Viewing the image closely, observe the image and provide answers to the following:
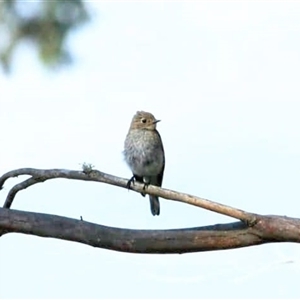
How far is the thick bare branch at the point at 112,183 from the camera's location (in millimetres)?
2803

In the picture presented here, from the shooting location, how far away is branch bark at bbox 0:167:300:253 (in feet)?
9.20

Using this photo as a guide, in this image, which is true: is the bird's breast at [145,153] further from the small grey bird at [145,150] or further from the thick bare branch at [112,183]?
the thick bare branch at [112,183]

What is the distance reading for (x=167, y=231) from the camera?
2875 mm

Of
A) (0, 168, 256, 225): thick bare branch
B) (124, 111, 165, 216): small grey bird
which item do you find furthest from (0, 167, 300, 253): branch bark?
(124, 111, 165, 216): small grey bird

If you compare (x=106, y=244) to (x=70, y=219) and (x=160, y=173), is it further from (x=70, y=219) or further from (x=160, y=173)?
(x=160, y=173)

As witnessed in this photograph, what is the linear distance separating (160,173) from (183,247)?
1409 millimetres

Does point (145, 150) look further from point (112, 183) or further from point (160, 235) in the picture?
point (160, 235)

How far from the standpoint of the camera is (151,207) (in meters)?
3.76

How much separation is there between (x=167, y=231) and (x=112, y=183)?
0.29 m

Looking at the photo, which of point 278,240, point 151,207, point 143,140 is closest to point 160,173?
point 143,140

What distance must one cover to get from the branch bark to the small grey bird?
1.22 m

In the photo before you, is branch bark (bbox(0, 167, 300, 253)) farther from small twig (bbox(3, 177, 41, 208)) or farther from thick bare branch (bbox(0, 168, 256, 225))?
small twig (bbox(3, 177, 41, 208))

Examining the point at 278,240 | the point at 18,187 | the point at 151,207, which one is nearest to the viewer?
the point at 278,240

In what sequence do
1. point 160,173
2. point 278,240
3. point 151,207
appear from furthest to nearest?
point 160,173 → point 151,207 → point 278,240
